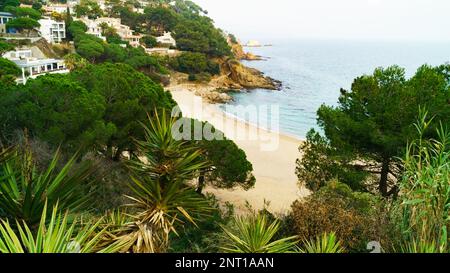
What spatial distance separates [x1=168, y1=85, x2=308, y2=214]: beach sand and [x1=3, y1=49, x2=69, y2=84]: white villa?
10.5m

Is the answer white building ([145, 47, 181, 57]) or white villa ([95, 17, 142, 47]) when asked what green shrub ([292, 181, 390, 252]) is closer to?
white building ([145, 47, 181, 57])

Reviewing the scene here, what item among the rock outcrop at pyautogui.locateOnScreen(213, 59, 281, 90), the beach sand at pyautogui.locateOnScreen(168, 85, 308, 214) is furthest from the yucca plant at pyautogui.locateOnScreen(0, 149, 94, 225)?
the rock outcrop at pyautogui.locateOnScreen(213, 59, 281, 90)

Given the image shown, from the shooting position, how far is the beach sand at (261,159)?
13.9 m

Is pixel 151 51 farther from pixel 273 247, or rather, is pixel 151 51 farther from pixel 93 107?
pixel 273 247

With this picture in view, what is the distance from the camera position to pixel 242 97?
133ft

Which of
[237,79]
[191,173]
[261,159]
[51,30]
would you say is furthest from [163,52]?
[191,173]

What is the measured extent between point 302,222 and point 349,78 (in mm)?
64864

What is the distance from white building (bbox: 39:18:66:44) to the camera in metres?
38.9

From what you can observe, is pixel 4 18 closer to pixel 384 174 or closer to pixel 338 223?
pixel 384 174

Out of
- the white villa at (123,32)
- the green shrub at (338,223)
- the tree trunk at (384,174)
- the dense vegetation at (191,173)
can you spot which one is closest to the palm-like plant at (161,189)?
the dense vegetation at (191,173)

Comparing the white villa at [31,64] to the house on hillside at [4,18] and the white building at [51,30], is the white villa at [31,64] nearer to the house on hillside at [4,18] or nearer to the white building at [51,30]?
the white building at [51,30]

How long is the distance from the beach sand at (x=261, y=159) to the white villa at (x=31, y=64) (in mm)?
10509

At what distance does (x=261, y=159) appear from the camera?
20375 mm
